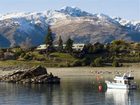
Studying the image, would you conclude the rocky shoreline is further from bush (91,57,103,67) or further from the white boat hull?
bush (91,57,103,67)

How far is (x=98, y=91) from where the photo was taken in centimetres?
12000

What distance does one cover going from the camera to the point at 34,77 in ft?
496

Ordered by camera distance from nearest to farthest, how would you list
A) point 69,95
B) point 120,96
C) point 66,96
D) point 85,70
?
1. point 66,96
2. point 120,96
3. point 69,95
4. point 85,70

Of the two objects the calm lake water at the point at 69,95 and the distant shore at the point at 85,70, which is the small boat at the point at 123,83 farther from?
the distant shore at the point at 85,70

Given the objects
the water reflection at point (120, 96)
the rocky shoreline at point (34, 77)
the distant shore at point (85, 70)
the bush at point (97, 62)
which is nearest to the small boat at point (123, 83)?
the water reflection at point (120, 96)

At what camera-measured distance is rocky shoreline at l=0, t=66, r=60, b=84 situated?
486ft

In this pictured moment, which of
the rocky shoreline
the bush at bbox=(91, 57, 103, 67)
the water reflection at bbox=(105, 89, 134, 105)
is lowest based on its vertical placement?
the water reflection at bbox=(105, 89, 134, 105)

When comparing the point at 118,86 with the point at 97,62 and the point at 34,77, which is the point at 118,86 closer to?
the point at 34,77

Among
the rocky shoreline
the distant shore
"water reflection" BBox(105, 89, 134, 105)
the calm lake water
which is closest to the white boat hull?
"water reflection" BBox(105, 89, 134, 105)

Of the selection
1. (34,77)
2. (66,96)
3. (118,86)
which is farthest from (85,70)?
(66,96)

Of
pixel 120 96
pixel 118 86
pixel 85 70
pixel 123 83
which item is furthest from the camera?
pixel 85 70

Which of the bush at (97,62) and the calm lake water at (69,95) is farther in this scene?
the bush at (97,62)

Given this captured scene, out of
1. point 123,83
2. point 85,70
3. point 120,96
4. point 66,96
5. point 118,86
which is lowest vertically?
point 120,96

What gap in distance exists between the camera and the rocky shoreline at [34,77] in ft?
486
